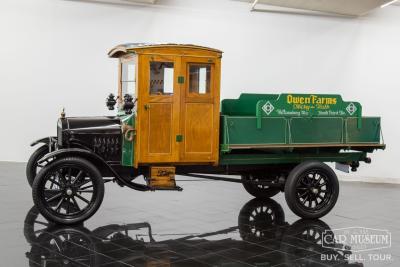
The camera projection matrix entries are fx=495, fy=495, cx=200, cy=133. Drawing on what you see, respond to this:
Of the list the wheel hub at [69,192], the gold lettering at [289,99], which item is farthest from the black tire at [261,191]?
the wheel hub at [69,192]

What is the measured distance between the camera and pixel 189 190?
8.18m

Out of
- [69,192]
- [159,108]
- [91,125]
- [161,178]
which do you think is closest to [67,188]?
[69,192]

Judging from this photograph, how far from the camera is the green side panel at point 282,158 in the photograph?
247 inches

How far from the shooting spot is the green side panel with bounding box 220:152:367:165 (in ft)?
20.6

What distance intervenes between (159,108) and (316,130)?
2112mm

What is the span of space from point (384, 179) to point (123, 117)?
22.0 feet

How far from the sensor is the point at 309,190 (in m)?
6.34

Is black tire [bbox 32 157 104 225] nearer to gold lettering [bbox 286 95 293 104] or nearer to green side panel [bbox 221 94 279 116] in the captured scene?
green side panel [bbox 221 94 279 116]

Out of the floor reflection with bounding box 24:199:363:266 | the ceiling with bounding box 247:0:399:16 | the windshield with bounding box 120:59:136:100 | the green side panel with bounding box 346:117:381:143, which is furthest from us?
the ceiling with bounding box 247:0:399:16

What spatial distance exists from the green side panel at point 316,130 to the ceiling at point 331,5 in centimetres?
406

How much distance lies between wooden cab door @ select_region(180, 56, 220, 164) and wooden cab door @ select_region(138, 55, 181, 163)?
105 mm

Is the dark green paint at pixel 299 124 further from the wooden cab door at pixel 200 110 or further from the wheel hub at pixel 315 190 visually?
the wheel hub at pixel 315 190

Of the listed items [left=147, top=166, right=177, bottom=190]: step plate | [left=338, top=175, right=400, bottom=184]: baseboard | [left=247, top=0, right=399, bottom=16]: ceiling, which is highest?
[left=247, top=0, right=399, bottom=16]: ceiling

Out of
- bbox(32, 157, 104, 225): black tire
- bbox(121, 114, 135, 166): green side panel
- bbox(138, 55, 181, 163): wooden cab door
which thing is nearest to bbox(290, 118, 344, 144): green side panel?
bbox(138, 55, 181, 163): wooden cab door
